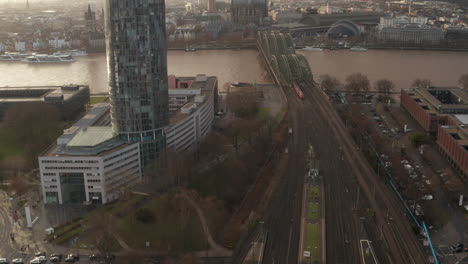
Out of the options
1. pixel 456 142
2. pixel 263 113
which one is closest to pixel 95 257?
pixel 456 142

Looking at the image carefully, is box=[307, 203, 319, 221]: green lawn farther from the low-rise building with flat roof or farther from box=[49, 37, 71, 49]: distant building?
box=[49, 37, 71, 49]: distant building

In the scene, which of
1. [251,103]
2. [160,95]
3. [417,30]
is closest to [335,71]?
[251,103]

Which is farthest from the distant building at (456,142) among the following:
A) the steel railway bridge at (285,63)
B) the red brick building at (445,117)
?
the steel railway bridge at (285,63)

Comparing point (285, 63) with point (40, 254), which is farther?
point (285, 63)

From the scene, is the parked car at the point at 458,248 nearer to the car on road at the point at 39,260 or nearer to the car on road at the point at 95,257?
the car on road at the point at 95,257

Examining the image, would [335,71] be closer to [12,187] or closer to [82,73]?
[82,73]

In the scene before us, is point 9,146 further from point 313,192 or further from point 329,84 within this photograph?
point 329,84

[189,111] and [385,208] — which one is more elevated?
[189,111]
